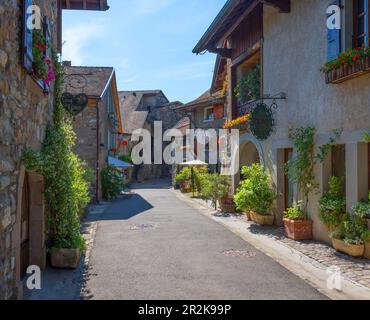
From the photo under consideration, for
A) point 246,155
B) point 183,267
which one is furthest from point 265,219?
point 183,267

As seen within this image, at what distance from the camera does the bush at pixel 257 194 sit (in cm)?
1081

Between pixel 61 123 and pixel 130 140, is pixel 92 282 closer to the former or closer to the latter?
pixel 61 123

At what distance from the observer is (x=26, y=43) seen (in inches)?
191

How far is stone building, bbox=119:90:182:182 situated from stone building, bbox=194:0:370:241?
1018 inches

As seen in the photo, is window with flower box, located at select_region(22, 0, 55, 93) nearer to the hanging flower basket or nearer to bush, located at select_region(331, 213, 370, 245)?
bush, located at select_region(331, 213, 370, 245)

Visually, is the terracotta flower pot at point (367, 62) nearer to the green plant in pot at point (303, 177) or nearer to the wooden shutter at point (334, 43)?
the wooden shutter at point (334, 43)

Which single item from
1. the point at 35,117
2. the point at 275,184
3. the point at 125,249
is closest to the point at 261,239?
the point at 275,184

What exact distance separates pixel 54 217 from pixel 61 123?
1845 mm

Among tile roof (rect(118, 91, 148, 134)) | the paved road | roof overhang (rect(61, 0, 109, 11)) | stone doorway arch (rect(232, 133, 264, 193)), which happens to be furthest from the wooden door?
tile roof (rect(118, 91, 148, 134))

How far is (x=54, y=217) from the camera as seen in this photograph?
7.02m

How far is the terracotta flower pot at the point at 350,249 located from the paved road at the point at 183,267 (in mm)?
1389

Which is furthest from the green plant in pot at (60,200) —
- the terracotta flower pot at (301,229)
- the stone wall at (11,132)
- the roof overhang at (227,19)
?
the roof overhang at (227,19)

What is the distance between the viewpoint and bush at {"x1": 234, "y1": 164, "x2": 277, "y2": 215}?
10.8 meters

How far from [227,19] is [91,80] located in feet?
33.2
